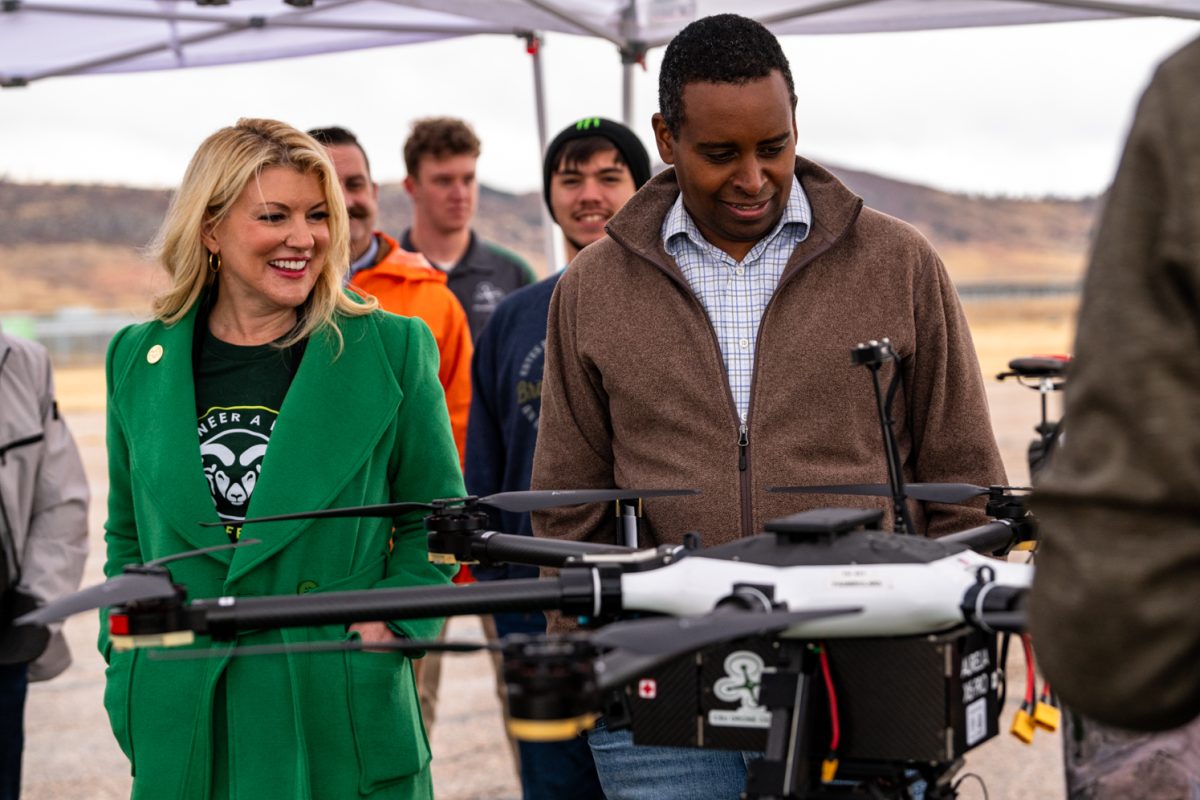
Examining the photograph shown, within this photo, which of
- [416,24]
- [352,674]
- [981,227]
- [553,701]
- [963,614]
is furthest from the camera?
[981,227]

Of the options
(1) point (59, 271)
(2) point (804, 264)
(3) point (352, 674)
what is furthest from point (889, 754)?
(1) point (59, 271)

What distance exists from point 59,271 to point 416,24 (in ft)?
225

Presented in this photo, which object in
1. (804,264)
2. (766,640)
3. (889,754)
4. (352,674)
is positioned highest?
(804,264)

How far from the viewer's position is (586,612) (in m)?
2.02

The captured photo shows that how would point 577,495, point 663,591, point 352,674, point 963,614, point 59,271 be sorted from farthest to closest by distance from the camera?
1. point 59,271
2. point 352,674
3. point 577,495
4. point 663,591
5. point 963,614

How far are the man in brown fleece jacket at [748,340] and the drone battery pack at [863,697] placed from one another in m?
0.99

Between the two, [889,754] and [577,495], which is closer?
[889,754]

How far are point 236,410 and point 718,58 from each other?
1373 mm

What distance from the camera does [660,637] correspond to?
1.62m

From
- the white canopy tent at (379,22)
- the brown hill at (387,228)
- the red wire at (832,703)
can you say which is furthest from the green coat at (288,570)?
the brown hill at (387,228)

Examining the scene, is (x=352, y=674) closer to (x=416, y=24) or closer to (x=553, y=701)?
(x=553, y=701)

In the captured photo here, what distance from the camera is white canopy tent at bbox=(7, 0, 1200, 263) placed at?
614 cm

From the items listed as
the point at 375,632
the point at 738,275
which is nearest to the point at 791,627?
the point at 738,275

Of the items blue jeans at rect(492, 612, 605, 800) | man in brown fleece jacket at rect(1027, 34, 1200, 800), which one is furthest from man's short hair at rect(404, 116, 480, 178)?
man in brown fleece jacket at rect(1027, 34, 1200, 800)
